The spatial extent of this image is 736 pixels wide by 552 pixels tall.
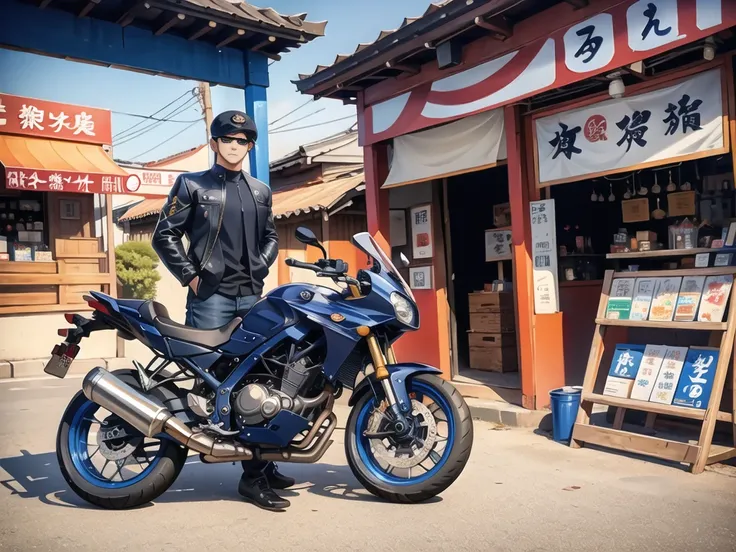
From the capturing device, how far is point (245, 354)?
4254mm

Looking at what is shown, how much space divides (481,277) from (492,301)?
124 centimetres

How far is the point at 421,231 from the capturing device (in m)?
9.22

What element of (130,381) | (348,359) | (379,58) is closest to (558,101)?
(379,58)

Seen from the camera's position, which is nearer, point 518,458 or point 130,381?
point 130,381

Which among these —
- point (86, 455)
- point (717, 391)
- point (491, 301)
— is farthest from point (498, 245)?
point (86, 455)

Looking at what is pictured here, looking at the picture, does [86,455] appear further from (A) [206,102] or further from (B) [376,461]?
(A) [206,102]

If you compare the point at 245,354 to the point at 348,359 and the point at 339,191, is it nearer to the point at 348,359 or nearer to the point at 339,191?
the point at 348,359

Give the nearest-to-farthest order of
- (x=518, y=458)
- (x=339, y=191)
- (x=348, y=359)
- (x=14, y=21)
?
(x=348, y=359) < (x=518, y=458) < (x=14, y=21) < (x=339, y=191)

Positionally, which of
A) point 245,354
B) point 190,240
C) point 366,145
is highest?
point 366,145

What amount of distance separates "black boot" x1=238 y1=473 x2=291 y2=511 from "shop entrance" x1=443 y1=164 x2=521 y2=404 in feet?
13.4

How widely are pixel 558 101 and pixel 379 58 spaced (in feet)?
6.43

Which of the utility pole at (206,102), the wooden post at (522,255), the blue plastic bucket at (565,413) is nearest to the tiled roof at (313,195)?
the wooden post at (522,255)

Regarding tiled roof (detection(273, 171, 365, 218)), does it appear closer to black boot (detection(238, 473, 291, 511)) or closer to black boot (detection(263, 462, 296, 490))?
black boot (detection(263, 462, 296, 490))

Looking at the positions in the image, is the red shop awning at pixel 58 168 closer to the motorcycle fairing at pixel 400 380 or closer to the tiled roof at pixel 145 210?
the tiled roof at pixel 145 210
